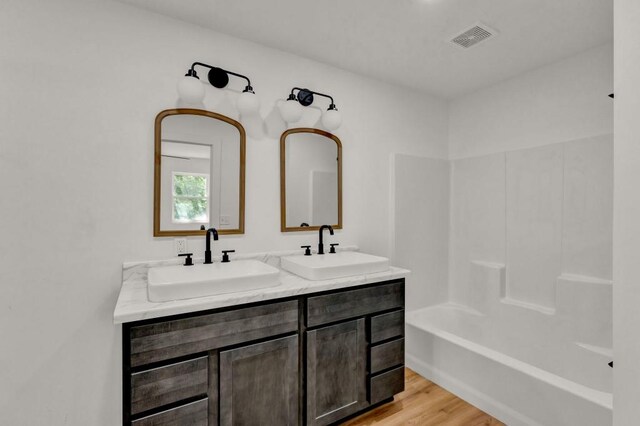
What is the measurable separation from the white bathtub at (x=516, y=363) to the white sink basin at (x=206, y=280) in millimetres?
1542

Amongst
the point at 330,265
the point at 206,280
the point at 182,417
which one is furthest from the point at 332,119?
the point at 182,417

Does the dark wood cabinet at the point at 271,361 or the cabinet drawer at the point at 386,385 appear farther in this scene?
the cabinet drawer at the point at 386,385

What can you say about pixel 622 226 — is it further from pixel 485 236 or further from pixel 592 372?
pixel 485 236

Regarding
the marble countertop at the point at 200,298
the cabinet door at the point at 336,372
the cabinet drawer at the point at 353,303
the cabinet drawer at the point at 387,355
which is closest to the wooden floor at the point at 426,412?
the cabinet door at the point at 336,372

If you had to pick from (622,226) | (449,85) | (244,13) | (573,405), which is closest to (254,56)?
(244,13)

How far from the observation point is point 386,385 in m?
2.06

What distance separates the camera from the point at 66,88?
1.63 metres

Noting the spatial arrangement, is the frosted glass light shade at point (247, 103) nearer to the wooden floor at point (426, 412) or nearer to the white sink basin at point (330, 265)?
the white sink basin at point (330, 265)

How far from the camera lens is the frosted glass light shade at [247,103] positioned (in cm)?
197

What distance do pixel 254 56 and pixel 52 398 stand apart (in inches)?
89.1

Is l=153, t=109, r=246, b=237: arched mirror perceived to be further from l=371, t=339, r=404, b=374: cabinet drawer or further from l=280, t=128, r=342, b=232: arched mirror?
l=371, t=339, r=404, b=374: cabinet drawer

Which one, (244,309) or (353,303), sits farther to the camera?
(353,303)

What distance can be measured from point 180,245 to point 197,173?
17.9 inches

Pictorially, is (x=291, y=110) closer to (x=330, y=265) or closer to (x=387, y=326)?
(x=330, y=265)
